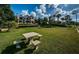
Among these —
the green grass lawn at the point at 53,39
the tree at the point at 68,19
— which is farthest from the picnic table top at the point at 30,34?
the tree at the point at 68,19

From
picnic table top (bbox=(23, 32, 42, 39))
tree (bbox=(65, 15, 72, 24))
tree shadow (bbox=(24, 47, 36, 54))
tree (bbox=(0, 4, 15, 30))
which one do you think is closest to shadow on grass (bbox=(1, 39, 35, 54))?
tree shadow (bbox=(24, 47, 36, 54))

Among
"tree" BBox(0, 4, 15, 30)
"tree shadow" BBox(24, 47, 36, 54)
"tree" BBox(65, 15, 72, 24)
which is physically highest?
"tree" BBox(0, 4, 15, 30)

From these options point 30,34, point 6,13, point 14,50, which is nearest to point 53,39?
point 30,34

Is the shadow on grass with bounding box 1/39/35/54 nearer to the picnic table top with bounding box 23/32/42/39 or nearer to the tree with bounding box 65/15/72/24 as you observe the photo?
the picnic table top with bounding box 23/32/42/39

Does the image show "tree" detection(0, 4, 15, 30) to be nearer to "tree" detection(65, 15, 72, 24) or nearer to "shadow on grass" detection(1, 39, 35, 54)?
"shadow on grass" detection(1, 39, 35, 54)

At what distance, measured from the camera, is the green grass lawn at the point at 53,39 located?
158 cm

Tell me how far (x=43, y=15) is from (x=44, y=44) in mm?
294

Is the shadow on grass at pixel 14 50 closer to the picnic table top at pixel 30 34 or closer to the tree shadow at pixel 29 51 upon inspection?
the tree shadow at pixel 29 51

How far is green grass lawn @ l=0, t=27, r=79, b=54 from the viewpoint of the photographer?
5.20 ft

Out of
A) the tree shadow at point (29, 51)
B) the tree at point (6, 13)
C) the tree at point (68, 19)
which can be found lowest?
the tree shadow at point (29, 51)

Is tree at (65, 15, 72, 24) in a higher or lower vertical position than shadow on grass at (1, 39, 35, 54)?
higher
